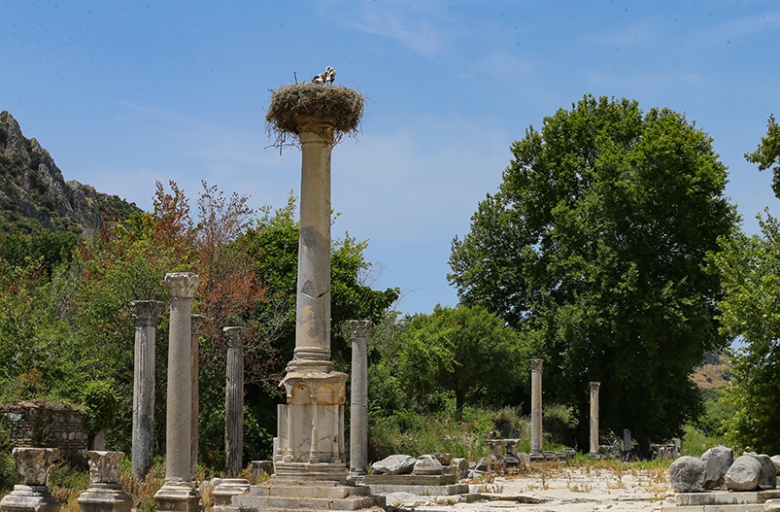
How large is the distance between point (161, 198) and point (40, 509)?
2156cm

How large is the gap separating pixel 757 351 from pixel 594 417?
55.0 feet

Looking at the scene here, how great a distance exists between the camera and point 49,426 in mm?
19703

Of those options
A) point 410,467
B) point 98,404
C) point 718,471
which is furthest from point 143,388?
point 718,471

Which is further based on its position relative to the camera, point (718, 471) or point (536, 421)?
point (536, 421)

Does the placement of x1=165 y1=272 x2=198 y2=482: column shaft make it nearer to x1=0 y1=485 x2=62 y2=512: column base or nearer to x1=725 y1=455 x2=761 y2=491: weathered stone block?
x1=0 y1=485 x2=62 y2=512: column base

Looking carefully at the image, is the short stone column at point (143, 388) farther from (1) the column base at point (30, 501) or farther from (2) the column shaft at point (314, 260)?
(1) the column base at point (30, 501)

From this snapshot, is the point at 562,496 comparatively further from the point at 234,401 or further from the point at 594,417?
the point at 594,417

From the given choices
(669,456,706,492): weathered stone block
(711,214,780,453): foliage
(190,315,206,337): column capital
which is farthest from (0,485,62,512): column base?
(711,214,780,453): foliage

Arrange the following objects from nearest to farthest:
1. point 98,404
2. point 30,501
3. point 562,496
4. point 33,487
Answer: point 30,501
point 33,487
point 98,404
point 562,496

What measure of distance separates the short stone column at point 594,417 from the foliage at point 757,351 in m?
15.3

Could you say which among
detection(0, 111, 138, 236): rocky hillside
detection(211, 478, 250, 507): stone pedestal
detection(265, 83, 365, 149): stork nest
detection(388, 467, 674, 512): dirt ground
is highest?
detection(0, 111, 138, 236): rocky hillside

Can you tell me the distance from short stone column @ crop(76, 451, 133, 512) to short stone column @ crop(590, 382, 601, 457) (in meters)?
27.9

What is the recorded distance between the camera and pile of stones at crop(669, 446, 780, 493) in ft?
48.3

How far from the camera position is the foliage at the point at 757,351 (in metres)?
23.2
